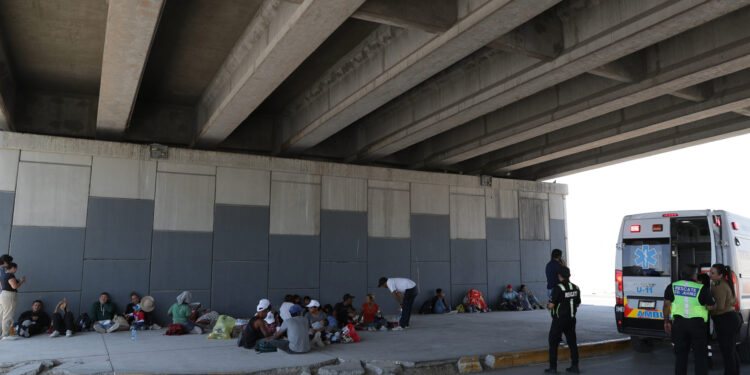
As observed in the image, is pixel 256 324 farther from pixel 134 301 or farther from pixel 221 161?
pixel 221 161

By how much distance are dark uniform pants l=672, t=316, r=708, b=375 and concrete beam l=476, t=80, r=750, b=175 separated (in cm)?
685

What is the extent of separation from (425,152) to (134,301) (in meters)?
10.9

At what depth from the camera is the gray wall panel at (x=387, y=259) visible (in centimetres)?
1791

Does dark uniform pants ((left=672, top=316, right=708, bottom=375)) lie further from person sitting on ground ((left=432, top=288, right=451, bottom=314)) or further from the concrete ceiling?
person sitting on ground ((left=432, top=288, right=451, bottom=314))

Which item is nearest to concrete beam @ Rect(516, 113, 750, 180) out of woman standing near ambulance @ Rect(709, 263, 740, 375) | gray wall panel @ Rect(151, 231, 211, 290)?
woman standing near ambulance @ Rect(709, 263, 740, 375)

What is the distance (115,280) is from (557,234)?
17470 millimetres

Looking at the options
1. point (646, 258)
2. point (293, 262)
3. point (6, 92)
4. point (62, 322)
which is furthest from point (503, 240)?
point (6, 92)

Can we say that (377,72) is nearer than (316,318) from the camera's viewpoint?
Yes

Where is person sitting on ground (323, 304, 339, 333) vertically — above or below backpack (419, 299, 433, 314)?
above

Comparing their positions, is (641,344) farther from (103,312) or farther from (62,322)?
(62,322)

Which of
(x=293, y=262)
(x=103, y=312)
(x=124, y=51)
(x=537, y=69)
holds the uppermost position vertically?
(x=537, y=69)

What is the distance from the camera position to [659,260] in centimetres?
1015

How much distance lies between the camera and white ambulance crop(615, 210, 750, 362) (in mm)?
9125

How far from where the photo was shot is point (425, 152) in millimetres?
19078
